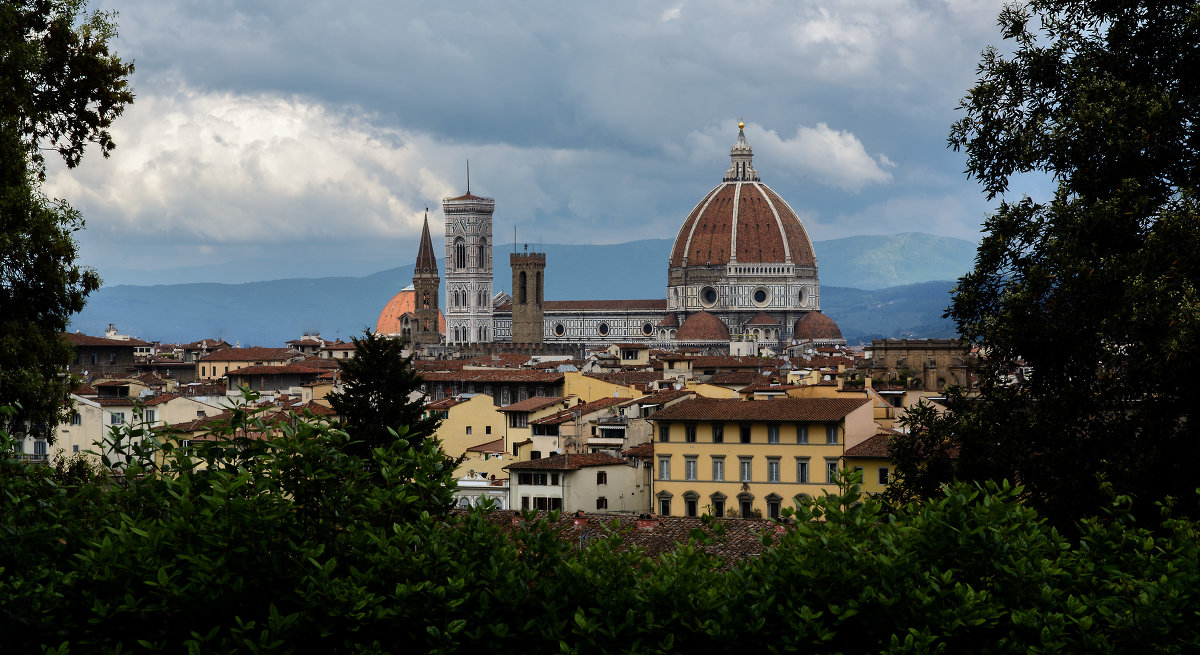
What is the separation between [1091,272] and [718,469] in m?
21.7

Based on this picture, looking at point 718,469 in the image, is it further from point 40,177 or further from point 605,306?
point 605,306

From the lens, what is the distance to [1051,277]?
40.4 feet

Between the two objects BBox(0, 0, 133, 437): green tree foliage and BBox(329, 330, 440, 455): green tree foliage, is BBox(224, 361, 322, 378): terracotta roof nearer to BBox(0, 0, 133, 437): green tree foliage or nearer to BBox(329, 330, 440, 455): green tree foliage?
BBox(329, 330, 440, 455): green tree foliage

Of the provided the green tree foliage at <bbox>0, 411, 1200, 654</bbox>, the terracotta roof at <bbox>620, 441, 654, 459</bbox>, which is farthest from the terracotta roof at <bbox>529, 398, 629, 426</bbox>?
the green tree foliage at <bbox>0, 411, 1200, 654</bbox>

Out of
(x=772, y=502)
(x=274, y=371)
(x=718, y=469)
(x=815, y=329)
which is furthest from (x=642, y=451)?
(x=815, y=329)

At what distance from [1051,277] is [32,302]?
9.90 m

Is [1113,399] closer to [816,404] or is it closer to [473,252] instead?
[816,404]

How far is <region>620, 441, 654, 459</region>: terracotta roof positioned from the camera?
34.5 m

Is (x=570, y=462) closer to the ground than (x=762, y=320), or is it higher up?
closer to the ground

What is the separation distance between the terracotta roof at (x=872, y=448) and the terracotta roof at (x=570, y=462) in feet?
19.6

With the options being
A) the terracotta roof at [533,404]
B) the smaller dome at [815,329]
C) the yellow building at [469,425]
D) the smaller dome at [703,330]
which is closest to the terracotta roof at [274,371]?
the yellow building at [469,425]

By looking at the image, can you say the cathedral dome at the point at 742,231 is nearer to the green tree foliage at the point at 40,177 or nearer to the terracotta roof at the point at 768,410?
the terracotta roof at the point at 768,410

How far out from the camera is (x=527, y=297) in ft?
511

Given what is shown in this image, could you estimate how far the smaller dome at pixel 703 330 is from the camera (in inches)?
5586
